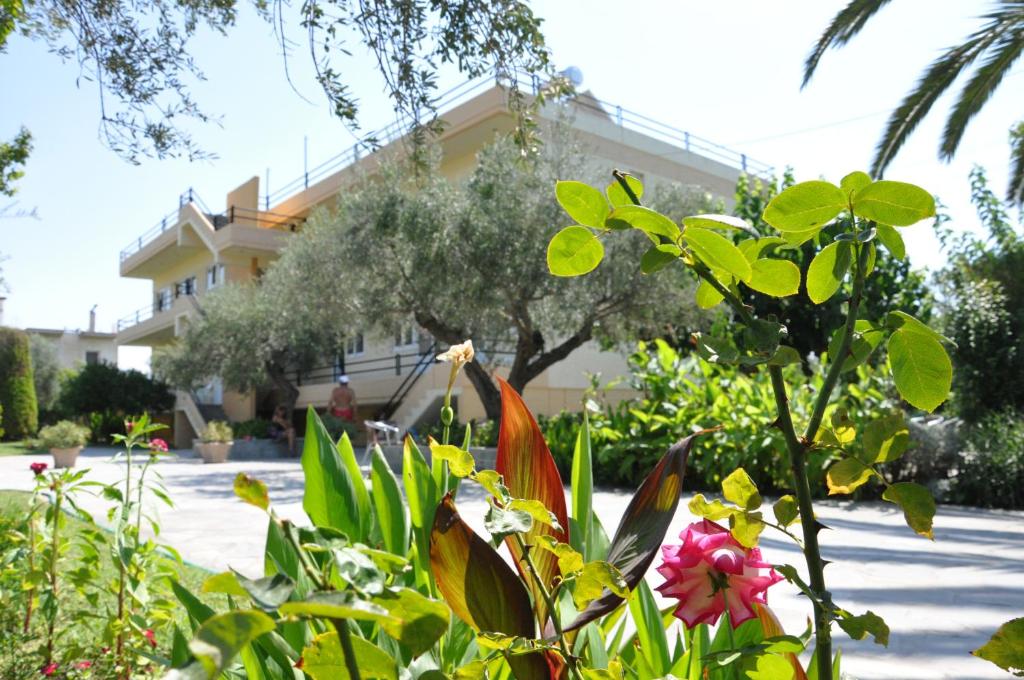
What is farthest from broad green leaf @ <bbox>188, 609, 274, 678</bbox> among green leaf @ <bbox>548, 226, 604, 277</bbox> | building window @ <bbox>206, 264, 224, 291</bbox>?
building window @ <bbox>206, 264, 224, 291</bbox>

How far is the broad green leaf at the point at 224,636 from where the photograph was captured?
413mm

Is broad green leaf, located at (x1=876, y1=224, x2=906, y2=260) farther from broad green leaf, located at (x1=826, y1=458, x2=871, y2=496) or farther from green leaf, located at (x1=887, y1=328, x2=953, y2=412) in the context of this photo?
broad green leaf, located at (x1=826, y1=458, x2=871, y2=496)

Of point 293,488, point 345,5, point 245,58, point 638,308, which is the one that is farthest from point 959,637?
point 638,308

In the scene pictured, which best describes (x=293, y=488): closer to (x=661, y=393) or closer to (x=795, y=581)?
(x=661, y=393)

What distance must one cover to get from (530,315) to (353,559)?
41.3 feet

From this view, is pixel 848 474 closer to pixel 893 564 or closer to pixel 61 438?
pixel 893 564

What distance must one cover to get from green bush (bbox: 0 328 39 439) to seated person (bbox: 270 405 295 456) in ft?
35.5

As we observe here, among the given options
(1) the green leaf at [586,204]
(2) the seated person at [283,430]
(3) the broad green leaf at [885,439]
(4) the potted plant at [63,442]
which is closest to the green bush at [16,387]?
(2) the seated person at [283,430]

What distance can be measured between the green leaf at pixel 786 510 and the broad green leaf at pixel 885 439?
0.09 meters

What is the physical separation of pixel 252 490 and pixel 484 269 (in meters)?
11.6

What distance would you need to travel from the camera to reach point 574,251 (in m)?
0.78

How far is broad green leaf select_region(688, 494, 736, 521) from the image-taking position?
885 mm

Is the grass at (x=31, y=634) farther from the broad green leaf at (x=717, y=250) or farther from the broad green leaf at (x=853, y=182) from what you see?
the broad green leaf at (x=853, y=182)

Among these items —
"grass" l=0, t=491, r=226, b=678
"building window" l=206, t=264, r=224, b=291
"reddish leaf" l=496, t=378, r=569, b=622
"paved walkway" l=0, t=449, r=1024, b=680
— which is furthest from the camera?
"building window" l=206, t=264, r=224, b=291
